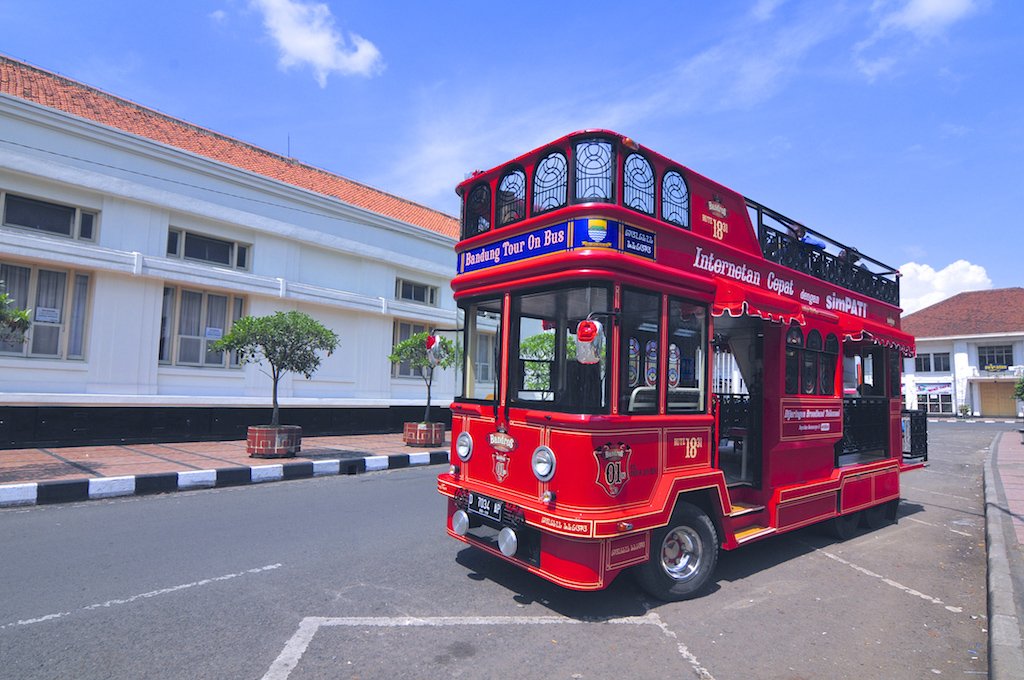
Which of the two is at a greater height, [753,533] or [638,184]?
[638,184]

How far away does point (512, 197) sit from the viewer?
490cm

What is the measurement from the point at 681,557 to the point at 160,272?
12563mm

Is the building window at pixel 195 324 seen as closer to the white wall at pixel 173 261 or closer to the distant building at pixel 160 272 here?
the distant building at pixel 160 272

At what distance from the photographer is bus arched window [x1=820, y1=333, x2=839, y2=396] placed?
20.3 ft

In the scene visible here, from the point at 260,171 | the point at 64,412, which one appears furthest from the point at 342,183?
the point at 64,412

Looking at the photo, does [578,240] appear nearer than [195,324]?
Yes

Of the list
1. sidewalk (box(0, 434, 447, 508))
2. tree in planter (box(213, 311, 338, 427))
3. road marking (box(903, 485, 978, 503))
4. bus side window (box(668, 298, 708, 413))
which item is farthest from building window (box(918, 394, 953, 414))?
bus side window (box(668, 298, 708, 413))

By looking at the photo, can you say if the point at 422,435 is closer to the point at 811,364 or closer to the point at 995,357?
the point at 811,364

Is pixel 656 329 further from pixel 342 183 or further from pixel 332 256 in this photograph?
pixel 342 183

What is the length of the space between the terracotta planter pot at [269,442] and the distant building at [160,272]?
305cm

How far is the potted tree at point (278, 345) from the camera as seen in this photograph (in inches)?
419

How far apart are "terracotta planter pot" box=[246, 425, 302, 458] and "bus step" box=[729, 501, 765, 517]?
8.56 meters

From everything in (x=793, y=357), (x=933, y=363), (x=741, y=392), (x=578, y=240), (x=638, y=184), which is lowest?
(x=741, y=392)

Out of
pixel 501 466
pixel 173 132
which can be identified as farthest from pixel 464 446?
pixel 173 132
